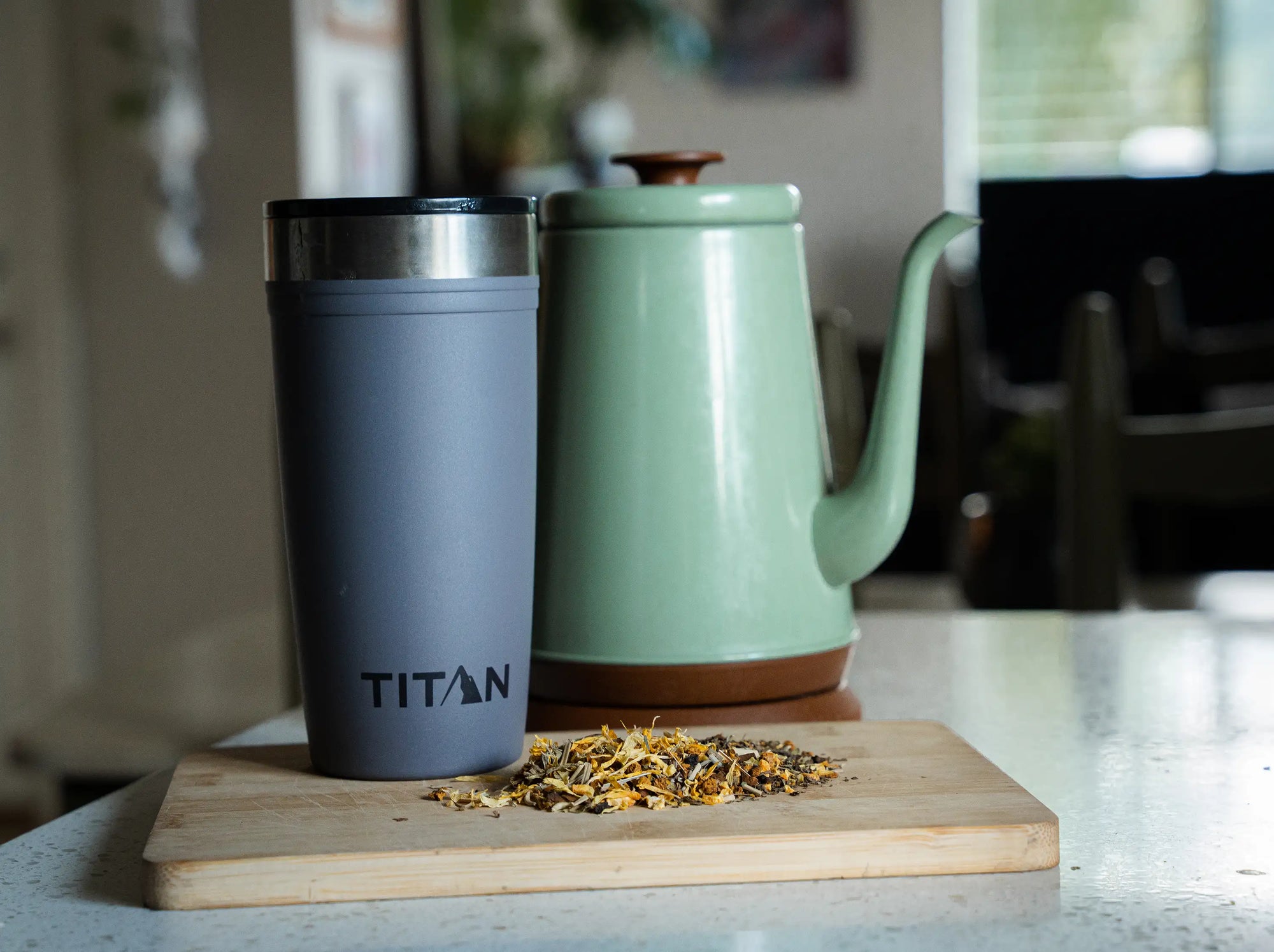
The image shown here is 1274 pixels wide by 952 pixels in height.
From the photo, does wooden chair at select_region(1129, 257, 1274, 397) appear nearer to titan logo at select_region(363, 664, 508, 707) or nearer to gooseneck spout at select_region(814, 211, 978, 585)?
gooseneck spout at select_region(814, 211, 978, 585)

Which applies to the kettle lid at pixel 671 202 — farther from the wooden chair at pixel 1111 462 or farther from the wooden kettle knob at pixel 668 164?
the wooden chair at pixel 1111 462

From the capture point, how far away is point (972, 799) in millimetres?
482

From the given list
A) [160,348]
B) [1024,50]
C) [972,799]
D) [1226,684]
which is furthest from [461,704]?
[1024,50]

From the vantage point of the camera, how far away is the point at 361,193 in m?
3.72

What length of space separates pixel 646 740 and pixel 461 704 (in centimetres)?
6

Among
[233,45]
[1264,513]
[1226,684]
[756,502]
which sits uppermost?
[233,45]

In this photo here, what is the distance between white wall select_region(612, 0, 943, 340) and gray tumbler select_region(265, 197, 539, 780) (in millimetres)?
3331

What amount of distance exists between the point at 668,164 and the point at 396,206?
0.54 feet

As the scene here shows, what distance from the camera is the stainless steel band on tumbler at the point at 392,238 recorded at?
1.62ft

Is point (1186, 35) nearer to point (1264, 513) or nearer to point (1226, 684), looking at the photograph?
point (1264, 513)

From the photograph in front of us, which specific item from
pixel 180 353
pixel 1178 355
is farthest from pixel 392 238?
pixel 180 353

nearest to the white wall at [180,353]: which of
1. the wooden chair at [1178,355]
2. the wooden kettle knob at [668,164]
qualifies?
the wooden chair at [1178,355]

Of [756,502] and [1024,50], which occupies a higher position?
[1024,50]

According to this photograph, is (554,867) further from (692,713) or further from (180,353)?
(180,353)
